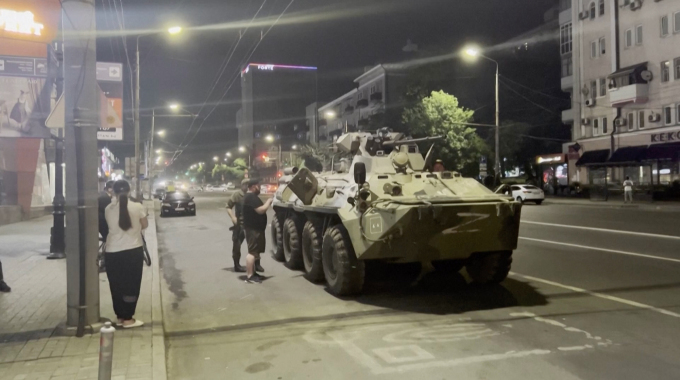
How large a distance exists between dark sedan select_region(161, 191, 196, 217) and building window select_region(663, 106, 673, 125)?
2756 cm

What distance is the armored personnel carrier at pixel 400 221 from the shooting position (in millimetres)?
7867

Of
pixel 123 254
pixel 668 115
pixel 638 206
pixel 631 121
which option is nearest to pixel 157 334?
pixel 123 254

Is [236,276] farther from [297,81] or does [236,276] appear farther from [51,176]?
[297,81]

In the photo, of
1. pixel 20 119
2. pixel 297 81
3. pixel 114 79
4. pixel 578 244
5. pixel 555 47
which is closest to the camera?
pixel 578 244

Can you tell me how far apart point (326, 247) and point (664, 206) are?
25.0 meters

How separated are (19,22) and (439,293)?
1394 centimetres

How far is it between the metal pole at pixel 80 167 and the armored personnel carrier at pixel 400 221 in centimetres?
341

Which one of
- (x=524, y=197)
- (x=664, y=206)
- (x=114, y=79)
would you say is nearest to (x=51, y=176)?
(x=114, y=79)

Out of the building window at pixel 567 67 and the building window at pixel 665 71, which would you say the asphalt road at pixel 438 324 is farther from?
the building window at pixel 567 67

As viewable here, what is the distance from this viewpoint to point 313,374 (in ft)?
17.8

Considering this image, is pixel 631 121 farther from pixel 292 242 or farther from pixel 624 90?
pixel 292 242

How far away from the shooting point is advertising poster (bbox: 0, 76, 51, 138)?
17500mm

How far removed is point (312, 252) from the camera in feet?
32.3

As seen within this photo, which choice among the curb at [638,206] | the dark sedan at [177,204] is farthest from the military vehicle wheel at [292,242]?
the curb at [638,206]
